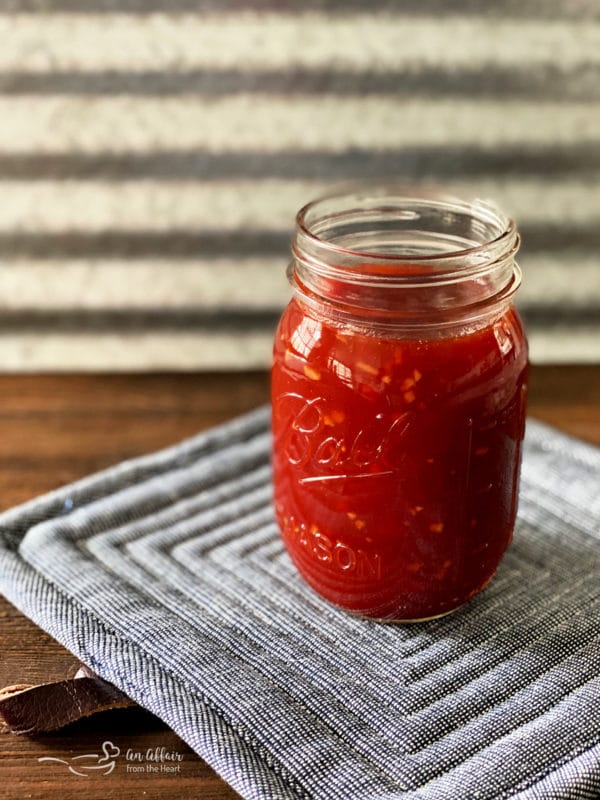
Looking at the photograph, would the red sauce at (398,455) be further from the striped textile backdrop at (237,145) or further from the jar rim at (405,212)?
the striped textile backdrop at (237,145)

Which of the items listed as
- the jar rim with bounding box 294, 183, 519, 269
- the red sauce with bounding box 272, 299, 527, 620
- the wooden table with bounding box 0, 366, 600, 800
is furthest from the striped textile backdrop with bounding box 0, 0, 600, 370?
the red sauce with bounding box 272, 299, 527, 620

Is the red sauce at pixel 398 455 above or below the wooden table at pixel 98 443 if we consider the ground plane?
above

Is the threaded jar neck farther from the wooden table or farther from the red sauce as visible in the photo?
the wooden table

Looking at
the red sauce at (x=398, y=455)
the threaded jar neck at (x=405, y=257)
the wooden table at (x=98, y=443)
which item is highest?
the threaded jar neck at (x=405, y=257)

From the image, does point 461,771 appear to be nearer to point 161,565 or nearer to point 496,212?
point 161,565

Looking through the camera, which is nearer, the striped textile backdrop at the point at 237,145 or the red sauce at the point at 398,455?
the red sauce at the point at 398,455

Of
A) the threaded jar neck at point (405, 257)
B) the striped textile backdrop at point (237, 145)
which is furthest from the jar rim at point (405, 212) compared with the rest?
the striped textile backdrop at point (237, 145)

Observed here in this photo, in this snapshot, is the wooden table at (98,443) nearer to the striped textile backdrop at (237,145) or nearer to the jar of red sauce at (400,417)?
the striped textile backdrop at (237,145)

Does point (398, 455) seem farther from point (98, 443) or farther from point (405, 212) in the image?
point (98, 443)
